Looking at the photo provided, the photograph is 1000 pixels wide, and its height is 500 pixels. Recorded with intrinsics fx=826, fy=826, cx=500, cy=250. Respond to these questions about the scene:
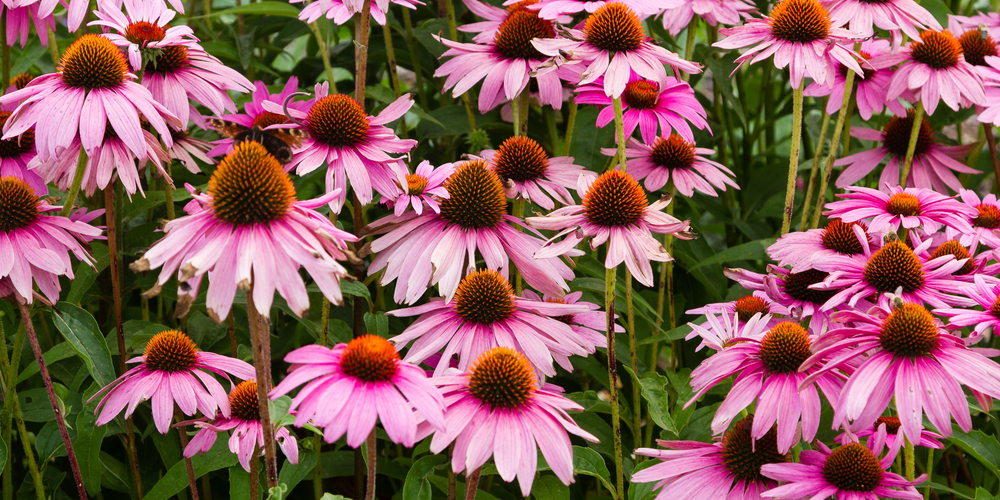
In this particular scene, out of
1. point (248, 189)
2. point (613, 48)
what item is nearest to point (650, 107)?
point (613, 48)

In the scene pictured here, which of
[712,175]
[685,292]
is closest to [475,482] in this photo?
[712,175]

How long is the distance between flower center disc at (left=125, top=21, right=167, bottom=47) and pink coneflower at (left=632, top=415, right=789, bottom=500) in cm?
103

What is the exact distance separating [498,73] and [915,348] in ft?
2.80

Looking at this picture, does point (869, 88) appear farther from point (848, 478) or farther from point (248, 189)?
point (248, 189)

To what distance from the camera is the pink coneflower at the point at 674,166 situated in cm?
162

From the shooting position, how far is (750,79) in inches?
119

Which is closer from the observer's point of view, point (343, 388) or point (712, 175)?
point (343, 388)

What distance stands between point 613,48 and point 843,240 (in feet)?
1.70

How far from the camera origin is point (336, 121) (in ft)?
4.29

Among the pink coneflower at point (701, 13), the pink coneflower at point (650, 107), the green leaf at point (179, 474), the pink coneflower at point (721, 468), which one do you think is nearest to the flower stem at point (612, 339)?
the pink coneflower at point (721, 468)

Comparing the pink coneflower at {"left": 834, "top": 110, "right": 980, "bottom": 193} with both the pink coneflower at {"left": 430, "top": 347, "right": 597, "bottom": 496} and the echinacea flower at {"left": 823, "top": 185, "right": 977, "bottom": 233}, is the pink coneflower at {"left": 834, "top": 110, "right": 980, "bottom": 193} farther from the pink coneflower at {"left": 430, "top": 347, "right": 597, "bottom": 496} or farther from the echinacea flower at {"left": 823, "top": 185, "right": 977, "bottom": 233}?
the pink coneflower at {"left": 430, "top": 347, "right": 597, "bottom": 496}

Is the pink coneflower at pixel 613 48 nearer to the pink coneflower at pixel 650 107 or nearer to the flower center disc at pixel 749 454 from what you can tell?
the pink coneflower at pixel 650 107

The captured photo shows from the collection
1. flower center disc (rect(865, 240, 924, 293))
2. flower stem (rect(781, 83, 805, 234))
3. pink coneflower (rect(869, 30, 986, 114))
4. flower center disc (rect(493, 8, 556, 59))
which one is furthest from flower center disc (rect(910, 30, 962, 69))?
flower center disc (rect(493, 8, 556, 59))

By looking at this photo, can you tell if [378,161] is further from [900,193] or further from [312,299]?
[900,193]
